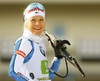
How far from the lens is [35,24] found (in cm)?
319

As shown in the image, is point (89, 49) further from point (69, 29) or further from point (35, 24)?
point (35, 24)

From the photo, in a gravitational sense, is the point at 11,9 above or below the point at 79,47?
above

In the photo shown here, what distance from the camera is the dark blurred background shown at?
432 inches

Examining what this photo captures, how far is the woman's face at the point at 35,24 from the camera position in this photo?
320 cm

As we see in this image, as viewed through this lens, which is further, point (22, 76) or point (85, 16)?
point (85, 16)

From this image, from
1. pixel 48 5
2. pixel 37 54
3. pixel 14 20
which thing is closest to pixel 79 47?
pixel 48 5

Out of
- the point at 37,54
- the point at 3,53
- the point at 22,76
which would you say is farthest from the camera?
the point at 3,53

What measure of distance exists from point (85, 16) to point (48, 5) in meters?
1.46

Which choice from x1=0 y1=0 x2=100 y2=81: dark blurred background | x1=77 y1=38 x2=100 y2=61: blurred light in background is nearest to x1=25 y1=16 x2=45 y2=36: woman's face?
x1=0 y1=0 x2=100 y2=81: dark blurred background

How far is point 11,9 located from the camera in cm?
1130

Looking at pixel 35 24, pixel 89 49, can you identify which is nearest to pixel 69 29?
pixel 89 49

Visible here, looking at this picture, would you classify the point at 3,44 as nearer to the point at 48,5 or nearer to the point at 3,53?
the point at 3,53

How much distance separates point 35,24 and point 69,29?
827 cm

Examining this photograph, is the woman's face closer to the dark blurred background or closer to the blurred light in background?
the dark blurred background
